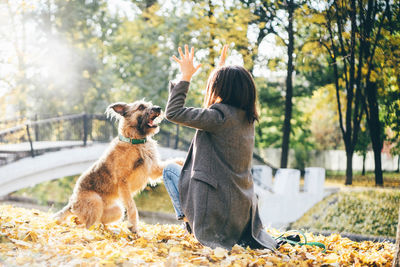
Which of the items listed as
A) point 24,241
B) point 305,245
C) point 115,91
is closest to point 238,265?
point 305,245

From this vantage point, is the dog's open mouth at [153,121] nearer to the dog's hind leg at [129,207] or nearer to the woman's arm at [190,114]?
the dog's hind leg at [129,207]

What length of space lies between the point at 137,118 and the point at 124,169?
0.53 meters

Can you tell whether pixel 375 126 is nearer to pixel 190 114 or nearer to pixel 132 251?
pixel 190 114

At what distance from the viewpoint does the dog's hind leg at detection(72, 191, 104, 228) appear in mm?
3668

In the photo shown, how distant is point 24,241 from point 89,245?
0.54m

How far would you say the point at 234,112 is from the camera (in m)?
2.84

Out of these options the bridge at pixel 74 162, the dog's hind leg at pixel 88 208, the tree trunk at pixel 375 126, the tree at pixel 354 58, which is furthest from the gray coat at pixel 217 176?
the bridge at pixel 74 162

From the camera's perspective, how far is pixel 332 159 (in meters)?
8.09

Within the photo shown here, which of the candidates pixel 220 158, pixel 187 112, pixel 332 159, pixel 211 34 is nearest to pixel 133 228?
pixel 220 158

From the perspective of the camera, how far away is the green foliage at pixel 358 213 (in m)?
6.56

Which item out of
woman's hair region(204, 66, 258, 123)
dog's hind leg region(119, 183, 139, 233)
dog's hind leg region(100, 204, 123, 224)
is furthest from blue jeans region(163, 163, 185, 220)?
dog's hind leg region(100, 204, 123, 224)

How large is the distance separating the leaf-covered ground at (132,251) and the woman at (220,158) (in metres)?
0.20

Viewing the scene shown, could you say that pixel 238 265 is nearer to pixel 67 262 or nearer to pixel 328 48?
pixel 67 262

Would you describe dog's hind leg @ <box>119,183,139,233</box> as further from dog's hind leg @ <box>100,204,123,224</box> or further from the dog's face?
the dog's face
